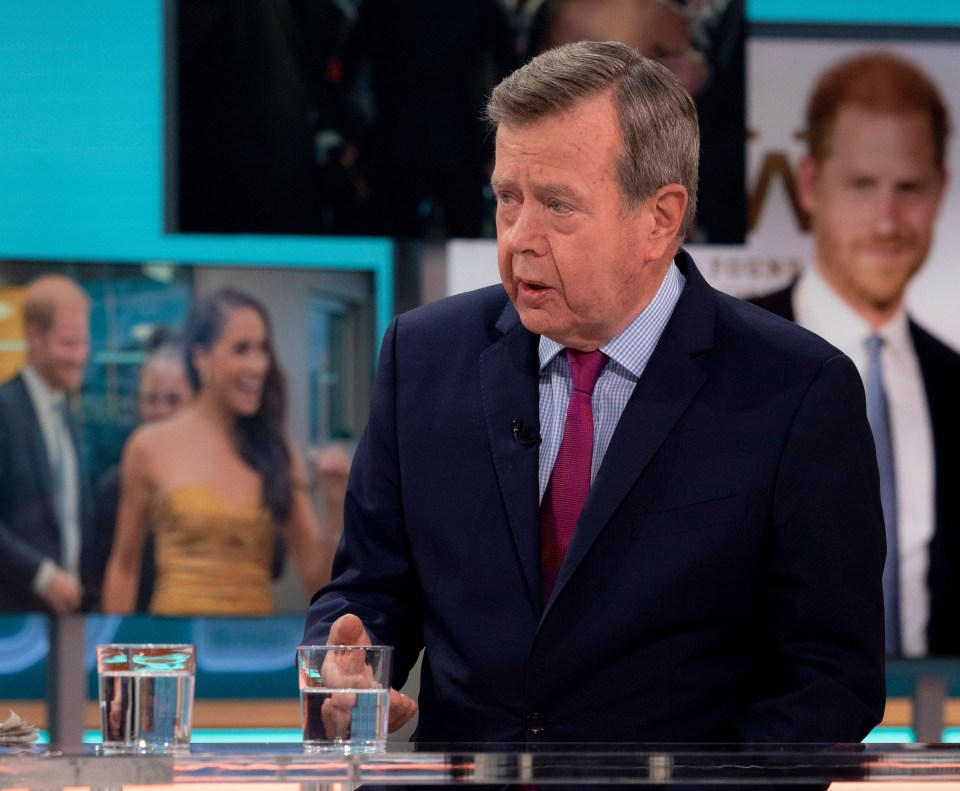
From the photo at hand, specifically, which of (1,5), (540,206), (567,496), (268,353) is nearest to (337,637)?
(567,496)

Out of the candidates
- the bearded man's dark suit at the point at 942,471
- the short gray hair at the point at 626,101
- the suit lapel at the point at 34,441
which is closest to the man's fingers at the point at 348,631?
the short gray hair at the point at 626,101

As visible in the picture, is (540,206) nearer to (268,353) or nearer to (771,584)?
(771,584)

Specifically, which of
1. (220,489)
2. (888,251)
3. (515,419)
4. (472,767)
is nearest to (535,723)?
(515,419)

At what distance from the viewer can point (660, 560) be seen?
5.77ft

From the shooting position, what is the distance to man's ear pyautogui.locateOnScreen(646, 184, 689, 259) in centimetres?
185

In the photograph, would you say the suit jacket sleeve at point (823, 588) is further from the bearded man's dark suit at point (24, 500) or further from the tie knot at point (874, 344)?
the bearded man's dark suit at point (24, 500)

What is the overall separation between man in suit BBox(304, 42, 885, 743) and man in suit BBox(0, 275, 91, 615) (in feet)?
5.88

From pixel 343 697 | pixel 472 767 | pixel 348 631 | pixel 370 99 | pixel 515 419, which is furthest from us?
pixel 370 99

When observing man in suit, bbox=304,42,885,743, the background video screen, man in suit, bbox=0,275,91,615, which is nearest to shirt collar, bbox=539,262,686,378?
man in suit, bbox=304,42,885,743

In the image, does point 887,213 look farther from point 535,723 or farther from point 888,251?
point 535,723

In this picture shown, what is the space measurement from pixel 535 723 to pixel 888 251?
240 cm

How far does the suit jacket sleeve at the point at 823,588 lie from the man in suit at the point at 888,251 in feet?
6.59

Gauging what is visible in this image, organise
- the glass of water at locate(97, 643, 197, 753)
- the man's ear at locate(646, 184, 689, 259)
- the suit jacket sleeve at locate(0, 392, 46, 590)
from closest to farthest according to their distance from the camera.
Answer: the glass of water at locate(97, 643, 197, 753) < the man's ear at locate(646, 184, 689, 259) < the suit jacket sleeve at locate(0, 392, 46, 590)

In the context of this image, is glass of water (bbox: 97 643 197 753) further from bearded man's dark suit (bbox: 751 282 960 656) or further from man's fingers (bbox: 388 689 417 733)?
bearded man's dark suit (bbox: 751 282 960 656)
